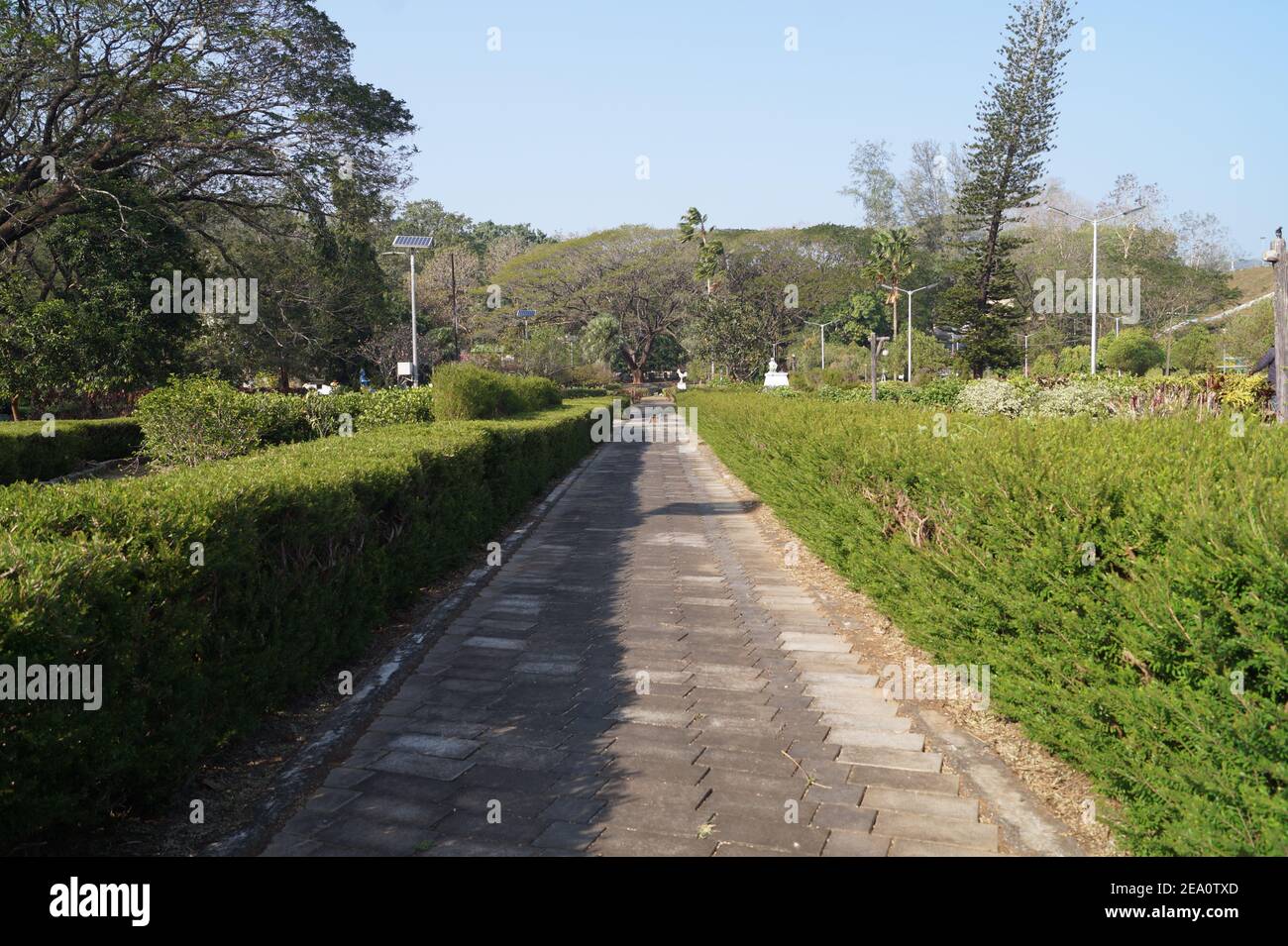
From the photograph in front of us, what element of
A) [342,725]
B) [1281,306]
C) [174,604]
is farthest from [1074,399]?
[174,604]

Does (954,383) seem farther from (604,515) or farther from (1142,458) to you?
(1142,458)

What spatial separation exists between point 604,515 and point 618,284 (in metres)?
59.6

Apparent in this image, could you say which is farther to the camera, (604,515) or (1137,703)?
(604,515)

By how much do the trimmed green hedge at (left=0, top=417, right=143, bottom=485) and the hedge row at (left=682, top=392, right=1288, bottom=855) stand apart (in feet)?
43.9

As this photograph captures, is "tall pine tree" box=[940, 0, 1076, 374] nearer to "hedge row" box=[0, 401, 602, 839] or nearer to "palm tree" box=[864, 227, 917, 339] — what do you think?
"palm tree" box=[864, 227, 917, 339]

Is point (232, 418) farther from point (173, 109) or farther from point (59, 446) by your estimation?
point (173, 109)

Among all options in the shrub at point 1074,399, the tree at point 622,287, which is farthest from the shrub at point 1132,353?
the shrub at point 1074,399

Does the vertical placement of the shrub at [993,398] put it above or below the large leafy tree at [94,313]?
below

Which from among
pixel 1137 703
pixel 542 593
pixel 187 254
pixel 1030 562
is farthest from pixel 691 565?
pixel 187 254

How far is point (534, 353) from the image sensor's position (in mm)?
42906

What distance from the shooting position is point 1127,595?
319cm

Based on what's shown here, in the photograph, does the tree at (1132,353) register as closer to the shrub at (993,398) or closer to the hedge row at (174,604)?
the shrub at (993,398)

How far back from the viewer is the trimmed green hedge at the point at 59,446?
13.7 metres

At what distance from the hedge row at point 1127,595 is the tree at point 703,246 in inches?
2204
